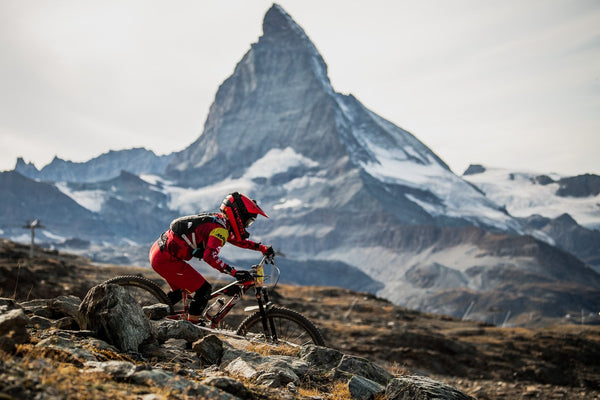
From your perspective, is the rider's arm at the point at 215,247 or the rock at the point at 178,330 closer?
the rock at the point at 178,330

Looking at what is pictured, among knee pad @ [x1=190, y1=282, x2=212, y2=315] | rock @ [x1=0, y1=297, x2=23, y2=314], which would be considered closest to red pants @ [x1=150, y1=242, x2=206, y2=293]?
knee pad @ [x1=190, y1=282, x2=212, y2=315]

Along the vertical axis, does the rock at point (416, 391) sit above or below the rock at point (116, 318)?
below

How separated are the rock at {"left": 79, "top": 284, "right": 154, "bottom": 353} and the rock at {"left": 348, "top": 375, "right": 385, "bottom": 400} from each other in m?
3.44

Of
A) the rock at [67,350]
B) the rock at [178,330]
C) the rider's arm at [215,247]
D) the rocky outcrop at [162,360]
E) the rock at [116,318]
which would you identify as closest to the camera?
the rocky outcrop at [162,360]

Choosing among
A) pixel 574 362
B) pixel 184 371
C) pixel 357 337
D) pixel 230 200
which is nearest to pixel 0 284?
pixel 357 337

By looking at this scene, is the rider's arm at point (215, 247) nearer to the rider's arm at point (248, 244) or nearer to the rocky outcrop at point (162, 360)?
the rider's arm at point (248, 244)

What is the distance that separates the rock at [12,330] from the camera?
21.3 ft

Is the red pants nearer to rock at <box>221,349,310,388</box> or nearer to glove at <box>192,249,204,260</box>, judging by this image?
glove at <box>192,249,204,260</box>

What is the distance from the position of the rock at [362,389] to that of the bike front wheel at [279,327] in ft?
7.28

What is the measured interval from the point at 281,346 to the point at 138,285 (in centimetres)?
355

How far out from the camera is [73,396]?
5480mm

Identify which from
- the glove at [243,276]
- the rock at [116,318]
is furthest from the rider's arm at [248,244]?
the rock at [116,318]

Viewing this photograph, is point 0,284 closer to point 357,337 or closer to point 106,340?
point 357,337

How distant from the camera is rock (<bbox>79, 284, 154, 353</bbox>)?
875cm
